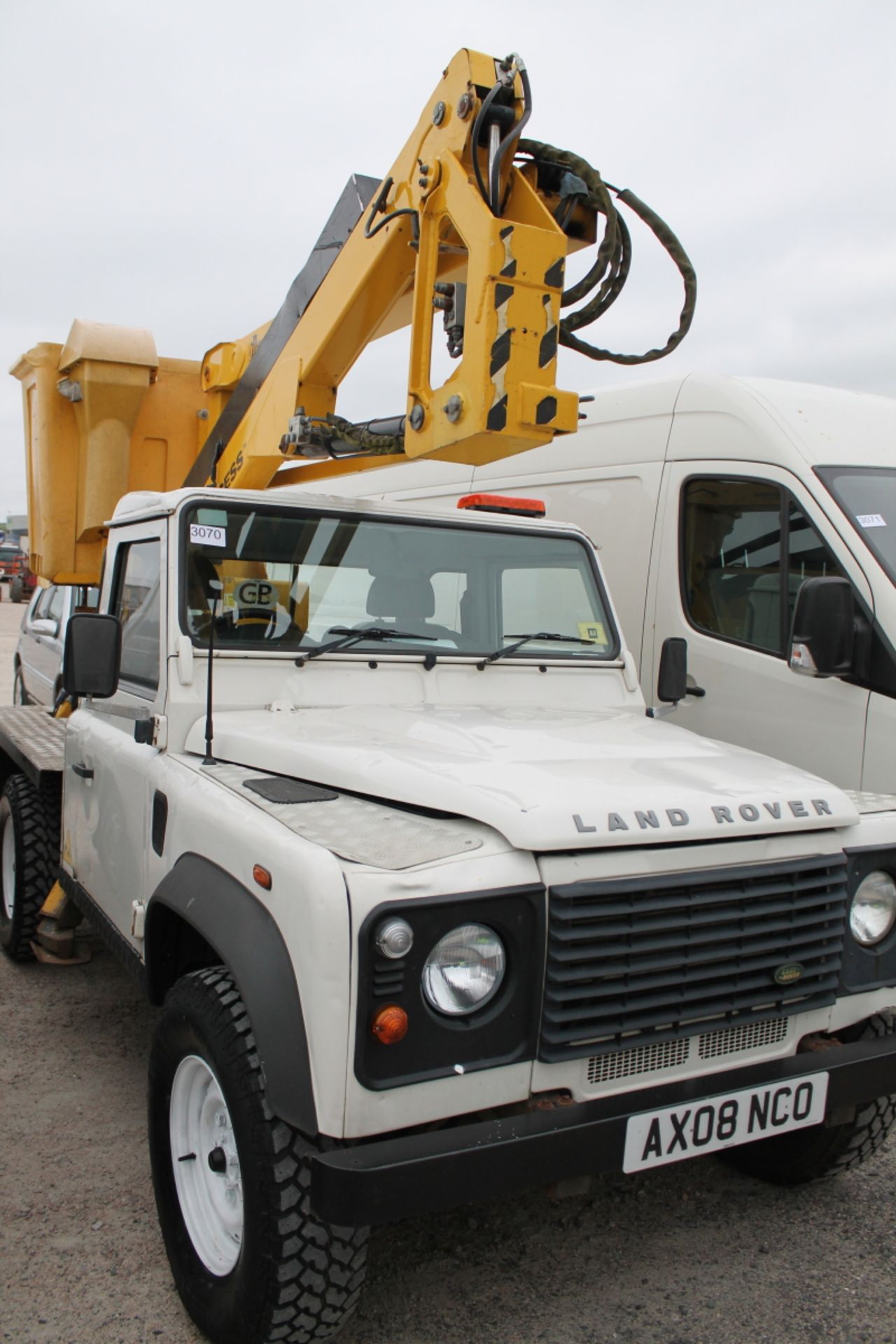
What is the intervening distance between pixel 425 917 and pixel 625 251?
2632 mm

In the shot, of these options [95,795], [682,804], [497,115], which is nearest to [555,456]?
[497,115]

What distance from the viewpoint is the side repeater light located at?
4.12 metres

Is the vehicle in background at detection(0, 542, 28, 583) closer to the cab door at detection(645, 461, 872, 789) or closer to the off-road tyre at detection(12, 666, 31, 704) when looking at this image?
the off-road tyre at detection(12, 666, 31, 704)

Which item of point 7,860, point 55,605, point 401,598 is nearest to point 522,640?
point 401,598

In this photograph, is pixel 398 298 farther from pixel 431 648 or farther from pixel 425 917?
pixel 425 917

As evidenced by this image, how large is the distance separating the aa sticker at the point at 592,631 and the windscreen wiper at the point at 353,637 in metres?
0.62

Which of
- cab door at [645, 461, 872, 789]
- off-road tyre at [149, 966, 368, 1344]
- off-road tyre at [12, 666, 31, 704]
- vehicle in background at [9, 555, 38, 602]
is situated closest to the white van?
cab door at [645, 461, 872, 789]

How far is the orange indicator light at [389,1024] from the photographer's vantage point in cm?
199

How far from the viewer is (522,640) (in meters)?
3.74

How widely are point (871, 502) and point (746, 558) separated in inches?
22.9

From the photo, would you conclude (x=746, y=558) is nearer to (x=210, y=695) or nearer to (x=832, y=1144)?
(x=832, y=1144)

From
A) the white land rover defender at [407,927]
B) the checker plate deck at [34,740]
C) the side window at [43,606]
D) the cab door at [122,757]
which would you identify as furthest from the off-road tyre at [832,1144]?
the side window at [43,606]

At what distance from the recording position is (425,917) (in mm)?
2027

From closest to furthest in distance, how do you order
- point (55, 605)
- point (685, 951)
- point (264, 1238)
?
point (264, 1238), point (685, 951), point (55, 605)
